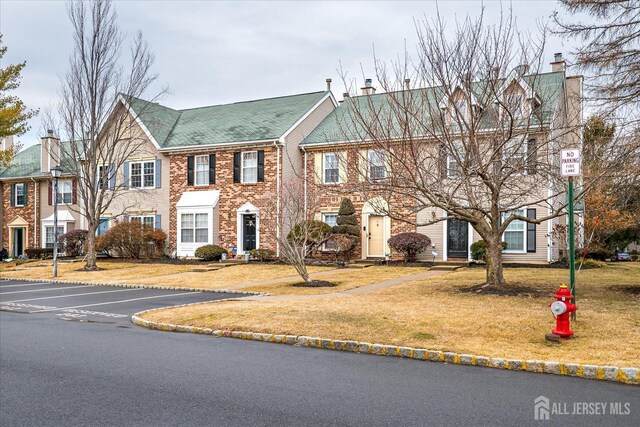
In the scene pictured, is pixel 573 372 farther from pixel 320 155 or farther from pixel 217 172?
pixel 217 172

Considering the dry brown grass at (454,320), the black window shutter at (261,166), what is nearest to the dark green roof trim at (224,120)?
the black window shutter at (261,166)

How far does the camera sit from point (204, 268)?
80.8 ft

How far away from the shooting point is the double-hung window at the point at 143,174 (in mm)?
31766

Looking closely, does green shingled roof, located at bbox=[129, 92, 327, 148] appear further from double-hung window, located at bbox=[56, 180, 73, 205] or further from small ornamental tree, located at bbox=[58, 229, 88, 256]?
double-hung window, located at bbox=[56, 180, 73, 205]

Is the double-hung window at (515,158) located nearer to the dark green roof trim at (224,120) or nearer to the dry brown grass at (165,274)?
the dry brown grass at (165,274)

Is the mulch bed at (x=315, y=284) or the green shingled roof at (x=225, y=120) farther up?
the green shingled roof at (x=225, y=120)

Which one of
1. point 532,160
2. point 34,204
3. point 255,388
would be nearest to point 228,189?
point 34,204

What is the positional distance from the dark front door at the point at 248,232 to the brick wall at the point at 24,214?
16.3m

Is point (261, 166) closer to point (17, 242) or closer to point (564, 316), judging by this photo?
point (17, 242)

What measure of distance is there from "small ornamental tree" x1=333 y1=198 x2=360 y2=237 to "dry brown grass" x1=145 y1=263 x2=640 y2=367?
410 inches

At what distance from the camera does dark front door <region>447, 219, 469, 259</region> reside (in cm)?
2455

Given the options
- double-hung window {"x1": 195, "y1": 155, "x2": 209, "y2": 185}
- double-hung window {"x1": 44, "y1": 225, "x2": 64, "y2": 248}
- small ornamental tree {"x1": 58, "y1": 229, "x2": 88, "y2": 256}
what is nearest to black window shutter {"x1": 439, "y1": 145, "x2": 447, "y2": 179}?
double-hung window {"x1": 195, "y1": 155, "x2": 209, "y2": 185}

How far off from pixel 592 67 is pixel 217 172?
20398 mm

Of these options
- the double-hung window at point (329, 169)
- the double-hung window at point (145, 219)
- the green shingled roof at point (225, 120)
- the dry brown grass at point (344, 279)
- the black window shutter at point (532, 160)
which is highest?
the green shingled roof at point (225, 120)
